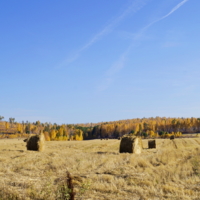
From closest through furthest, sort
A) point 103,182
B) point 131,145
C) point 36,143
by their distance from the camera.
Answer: point 103,182, point 131,145, point 36,143

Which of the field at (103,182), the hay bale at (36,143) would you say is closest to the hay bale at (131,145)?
the field at (103,182)

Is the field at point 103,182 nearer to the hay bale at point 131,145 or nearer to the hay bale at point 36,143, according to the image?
the hay bale at point 131,145

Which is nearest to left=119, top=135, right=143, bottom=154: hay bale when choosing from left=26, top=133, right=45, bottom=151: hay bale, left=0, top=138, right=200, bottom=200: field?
left=0, top=138, right=200, bottom=200: field

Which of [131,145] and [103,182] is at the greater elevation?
[131,145]

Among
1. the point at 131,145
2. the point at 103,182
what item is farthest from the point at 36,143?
the point at 103,182

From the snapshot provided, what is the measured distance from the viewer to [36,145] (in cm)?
2575

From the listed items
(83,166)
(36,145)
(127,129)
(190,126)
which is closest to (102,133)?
(127,129)

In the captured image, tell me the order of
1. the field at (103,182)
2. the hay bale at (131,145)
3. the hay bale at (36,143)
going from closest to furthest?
the field at (103,182)
the hay bale at (131,145)
the hay bale at (36,143)

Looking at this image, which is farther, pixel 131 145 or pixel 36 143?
pixel 36 143

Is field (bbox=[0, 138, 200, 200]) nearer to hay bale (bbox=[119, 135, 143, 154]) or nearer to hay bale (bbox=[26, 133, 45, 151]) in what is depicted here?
hay bale (bbox=[119, 135, 143, 154])

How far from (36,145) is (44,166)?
12.6 m

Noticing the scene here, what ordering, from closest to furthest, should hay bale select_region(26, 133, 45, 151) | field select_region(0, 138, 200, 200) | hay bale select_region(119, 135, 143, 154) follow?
field select_region(0, 138, 200, 200), hay bale select_region(119, 135, 143, 154), hay bale select_region(26, 133, 45, 151)

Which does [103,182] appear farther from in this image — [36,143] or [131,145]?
[36,143]

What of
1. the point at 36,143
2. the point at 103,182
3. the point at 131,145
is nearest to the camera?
the point at 103,182
